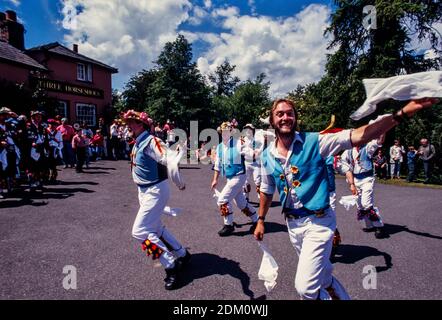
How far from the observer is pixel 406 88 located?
6.93 feet

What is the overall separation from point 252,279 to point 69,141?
486 inches

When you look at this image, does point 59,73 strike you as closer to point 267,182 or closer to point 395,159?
point 395,159

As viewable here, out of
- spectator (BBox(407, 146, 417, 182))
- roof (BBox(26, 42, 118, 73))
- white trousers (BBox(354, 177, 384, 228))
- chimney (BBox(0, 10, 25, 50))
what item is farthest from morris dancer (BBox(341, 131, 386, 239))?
chimney (BBox(0, 10, 25, 50))

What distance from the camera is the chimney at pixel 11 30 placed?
21.4m

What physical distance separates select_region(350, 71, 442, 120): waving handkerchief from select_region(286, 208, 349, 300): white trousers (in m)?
Answer: 1.08

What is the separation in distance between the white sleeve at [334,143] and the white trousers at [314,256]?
574mm

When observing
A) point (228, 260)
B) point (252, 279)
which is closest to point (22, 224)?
point (228, 260)

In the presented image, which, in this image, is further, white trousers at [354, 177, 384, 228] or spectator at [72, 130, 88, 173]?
spectator at [72, 130, 88, 173]

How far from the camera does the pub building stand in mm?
18875

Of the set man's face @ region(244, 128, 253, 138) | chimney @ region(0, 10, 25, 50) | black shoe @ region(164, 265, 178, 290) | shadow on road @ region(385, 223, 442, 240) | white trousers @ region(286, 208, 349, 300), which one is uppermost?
chimney @ region(0, 10, 25, 50)

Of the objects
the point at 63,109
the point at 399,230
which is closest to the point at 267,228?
the point at 399,230

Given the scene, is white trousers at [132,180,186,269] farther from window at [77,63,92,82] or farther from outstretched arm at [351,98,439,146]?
window at [77,63,92,82]

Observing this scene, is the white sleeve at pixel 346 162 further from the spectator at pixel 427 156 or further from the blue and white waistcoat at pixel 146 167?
the spectator at pixel 427 156
